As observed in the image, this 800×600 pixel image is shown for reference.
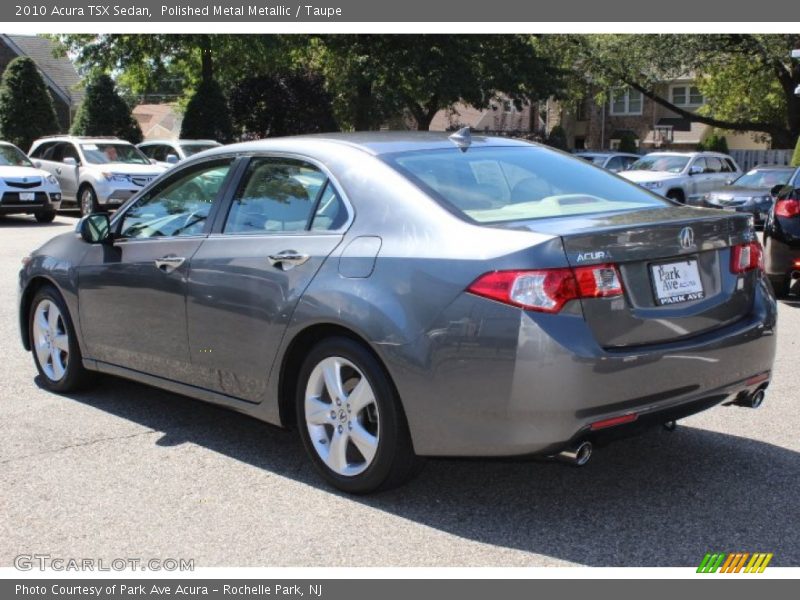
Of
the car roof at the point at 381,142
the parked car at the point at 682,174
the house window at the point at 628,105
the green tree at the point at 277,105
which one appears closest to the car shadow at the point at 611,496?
the car roof at the point at 381,142

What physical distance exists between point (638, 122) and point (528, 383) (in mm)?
58248

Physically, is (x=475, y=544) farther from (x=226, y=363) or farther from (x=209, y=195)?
(x=209, y=195)

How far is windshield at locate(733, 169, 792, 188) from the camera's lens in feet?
71.4

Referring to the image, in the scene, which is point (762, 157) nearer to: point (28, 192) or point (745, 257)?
point (28, 192)

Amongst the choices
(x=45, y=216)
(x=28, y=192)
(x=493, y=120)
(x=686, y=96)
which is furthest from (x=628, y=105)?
(x=28, y=192)

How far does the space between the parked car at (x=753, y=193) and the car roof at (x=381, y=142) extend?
16.2 metres

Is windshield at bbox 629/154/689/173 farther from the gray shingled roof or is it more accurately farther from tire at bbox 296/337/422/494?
the gray shingled roof

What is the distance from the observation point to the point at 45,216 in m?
21.1

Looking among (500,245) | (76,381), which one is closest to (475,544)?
(500,245)

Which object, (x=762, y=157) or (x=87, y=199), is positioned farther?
(x=762, y=157)

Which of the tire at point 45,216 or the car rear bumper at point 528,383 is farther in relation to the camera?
the tire at point 45,216

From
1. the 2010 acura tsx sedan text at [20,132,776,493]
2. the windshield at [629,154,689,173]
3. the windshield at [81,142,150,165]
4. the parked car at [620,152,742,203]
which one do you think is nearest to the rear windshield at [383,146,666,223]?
the 2010 acura tsx sedan text at [20,132,776,493]

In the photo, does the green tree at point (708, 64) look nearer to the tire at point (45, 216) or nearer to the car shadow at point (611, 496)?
the tire at point (45, 216)

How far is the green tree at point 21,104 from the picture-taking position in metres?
34.0
